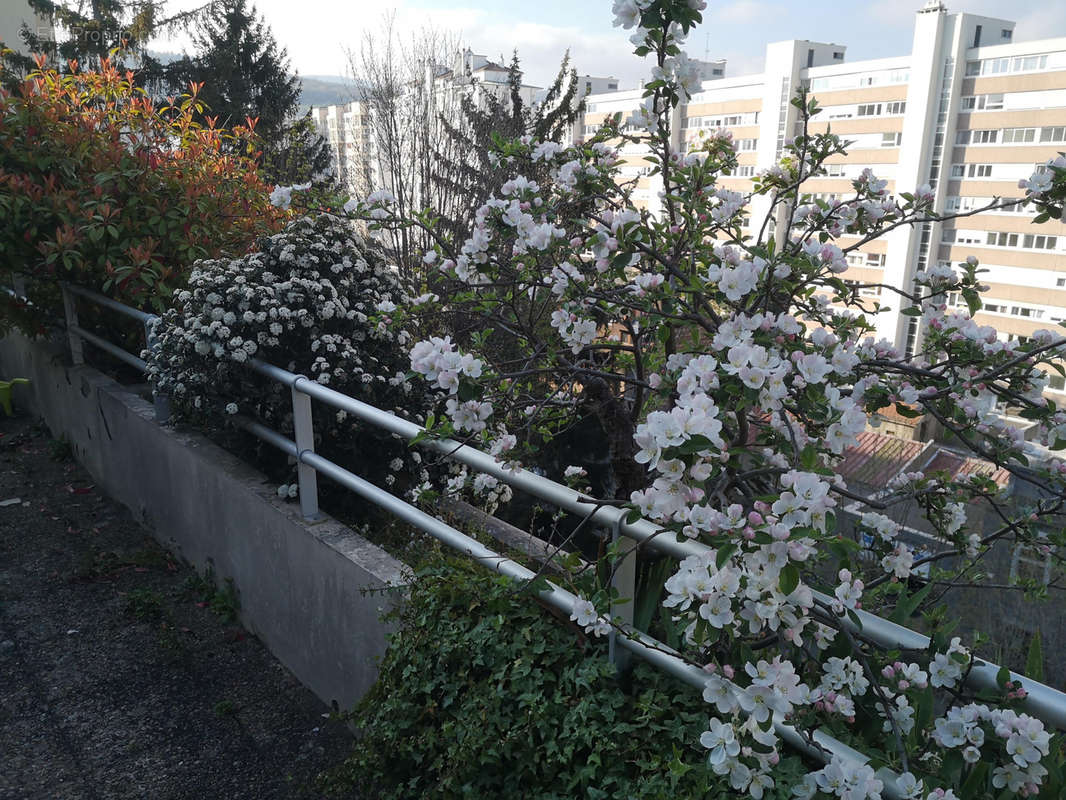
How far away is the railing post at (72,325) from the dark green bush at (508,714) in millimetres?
3776

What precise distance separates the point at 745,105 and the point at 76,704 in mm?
58370

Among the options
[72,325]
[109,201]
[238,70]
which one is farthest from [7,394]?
[238,70]

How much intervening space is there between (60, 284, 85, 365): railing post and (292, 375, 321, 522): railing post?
9.36ft

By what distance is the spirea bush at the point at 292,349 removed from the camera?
333 cm

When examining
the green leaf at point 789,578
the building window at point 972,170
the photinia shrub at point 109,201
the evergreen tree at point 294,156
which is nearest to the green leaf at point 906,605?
the green leaf at point 789,578

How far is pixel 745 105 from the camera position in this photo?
54500 mm

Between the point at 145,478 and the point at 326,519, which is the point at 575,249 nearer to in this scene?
the point at 326,519

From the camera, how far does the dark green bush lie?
1.82 m

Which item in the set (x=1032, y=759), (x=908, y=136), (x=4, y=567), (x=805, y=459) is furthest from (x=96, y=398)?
(x=908, y=136)

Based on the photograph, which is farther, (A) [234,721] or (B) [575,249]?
(A) [234,721]

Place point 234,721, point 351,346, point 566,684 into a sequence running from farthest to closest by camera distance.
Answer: point 351,346
point 234,721
point 566,684

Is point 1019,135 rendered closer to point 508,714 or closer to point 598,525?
point 598,525

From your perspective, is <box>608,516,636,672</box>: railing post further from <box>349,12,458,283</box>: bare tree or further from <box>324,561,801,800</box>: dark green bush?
<box>349,12,458,283</box>: bare tree

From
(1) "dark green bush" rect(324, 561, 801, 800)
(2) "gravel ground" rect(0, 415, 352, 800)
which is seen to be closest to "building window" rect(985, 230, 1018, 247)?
(2) "gravel ground" rect(0, 415, 352, 800)
